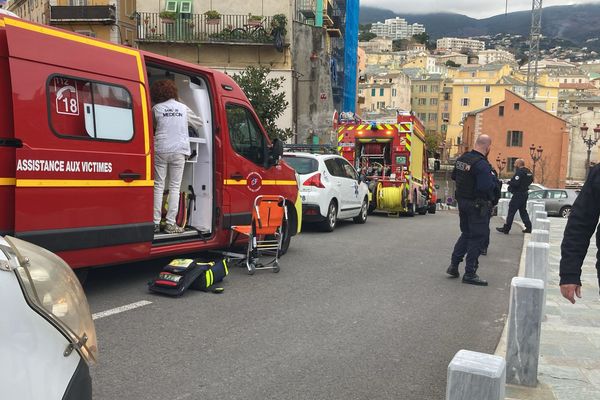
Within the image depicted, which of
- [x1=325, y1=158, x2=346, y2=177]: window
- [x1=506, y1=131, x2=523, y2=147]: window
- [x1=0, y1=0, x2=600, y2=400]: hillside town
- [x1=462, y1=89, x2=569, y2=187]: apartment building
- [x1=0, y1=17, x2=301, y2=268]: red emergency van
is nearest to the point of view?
[x1=0, y1=0, x2=600, y2=400]: hillside town

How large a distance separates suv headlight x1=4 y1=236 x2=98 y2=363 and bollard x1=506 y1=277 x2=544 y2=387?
302cm

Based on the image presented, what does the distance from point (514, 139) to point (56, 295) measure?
247 feet

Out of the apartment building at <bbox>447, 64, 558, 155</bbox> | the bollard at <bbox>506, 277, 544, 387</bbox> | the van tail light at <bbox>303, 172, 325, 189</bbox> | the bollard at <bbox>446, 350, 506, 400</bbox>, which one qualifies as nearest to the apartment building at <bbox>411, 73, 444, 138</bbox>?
the apartment building at <bbox>447, 64, 558, 155</bbox>

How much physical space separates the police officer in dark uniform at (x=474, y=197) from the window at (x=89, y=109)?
169 inches

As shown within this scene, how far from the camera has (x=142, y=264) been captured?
7.72 m

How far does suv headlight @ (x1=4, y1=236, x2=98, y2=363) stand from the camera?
1.87 meters

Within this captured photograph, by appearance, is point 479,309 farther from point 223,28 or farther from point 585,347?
point 223,28

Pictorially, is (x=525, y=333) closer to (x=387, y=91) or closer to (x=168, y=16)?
(x=168, y=16)

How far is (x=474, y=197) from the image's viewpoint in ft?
24.4

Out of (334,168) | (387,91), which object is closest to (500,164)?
(387,91)

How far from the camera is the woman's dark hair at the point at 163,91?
7004mm

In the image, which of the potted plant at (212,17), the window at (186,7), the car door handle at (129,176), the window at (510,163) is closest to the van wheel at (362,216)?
the car door handle at (129,176)

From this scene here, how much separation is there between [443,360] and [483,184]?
3.35 meters

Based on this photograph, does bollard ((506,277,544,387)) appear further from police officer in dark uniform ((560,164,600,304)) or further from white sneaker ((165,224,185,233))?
white sneaker ((165,224,185,233))
